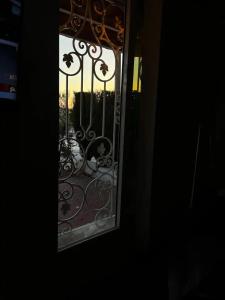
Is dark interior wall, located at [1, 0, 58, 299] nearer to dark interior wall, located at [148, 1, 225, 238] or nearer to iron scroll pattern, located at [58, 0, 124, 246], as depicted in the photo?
iron scroll pattern, located at [58, 0, 124, 246]

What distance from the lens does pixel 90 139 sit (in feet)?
5.72

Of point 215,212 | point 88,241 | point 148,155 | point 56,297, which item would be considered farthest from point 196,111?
point 56,297

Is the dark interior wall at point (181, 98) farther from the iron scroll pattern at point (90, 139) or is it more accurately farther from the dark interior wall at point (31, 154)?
the dark interior wall at point (31, 154)

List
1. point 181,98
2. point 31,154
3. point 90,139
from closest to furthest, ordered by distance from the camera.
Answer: point 31,154 → point 90,139 → point 181,98

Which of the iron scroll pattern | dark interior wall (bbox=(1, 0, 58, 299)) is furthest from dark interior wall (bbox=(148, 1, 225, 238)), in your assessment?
dark interior wall (bbox=(1, 0, 58, 299))

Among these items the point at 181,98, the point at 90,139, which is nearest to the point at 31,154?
the point at 90,139

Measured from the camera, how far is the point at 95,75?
5.57 ft

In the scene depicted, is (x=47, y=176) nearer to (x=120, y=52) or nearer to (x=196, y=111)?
(x=120, y=52)

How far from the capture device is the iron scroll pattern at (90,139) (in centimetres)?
158

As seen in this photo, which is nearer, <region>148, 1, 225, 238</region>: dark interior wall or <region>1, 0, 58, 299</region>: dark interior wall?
<region>1, 0, 58, 299</region>: dark interior wall

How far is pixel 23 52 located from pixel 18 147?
43cm

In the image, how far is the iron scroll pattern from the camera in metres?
1.58

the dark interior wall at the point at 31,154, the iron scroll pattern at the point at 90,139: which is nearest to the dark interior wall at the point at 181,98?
the iron scroll pattern at the point at 90,139

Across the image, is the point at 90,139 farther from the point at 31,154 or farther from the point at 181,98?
the point at 181,98
